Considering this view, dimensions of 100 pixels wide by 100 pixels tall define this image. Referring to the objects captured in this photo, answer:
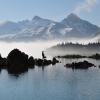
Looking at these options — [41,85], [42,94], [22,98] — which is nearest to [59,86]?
[41,85]

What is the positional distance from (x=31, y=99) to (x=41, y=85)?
4174 centimetres

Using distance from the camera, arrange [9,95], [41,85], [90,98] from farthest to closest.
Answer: [41,85] → [9,95] → [90,98]

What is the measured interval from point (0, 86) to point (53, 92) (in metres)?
33.4

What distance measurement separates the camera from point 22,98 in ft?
458

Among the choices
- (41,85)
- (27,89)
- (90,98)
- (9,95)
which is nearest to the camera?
(90,98)

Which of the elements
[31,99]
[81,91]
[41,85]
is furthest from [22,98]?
[41,85]

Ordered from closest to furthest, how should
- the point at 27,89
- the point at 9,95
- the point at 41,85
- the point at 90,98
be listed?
the point at 90,98 → the point at 9,95 → the point at 27,89 → the point at 41,85

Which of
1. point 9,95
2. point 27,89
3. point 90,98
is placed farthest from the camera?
point 27,89

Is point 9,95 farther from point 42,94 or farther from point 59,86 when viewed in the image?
point 59,86

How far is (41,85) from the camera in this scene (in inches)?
7052

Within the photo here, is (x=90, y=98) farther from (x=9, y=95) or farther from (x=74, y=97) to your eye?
(x=9, y=95)

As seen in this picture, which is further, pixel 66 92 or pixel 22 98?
pixel 66 92

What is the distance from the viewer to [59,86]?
17188 centimetres

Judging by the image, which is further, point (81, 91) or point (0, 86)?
point (0, 86)
